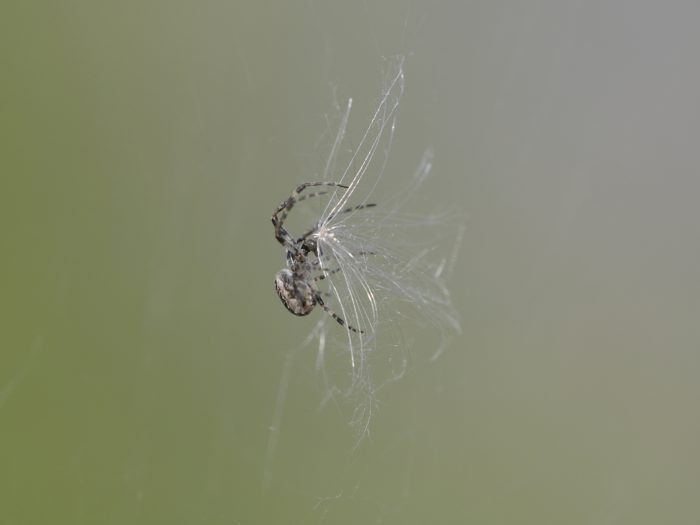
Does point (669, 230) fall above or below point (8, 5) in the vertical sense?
below

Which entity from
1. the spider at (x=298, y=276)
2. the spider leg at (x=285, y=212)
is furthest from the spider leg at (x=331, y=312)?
the spider leg at (x=285, y=212)

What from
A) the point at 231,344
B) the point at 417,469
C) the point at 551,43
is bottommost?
the point at 417,469

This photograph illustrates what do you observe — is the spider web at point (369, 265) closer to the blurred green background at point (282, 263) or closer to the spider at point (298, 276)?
the spider at point (298, 276)

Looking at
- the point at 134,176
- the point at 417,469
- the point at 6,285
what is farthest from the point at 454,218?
the point at 6,285

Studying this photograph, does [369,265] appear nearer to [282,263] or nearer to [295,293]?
[295,293]

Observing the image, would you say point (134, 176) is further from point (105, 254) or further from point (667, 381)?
point (667, 381)

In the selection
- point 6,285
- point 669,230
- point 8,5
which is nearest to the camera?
point 6,285

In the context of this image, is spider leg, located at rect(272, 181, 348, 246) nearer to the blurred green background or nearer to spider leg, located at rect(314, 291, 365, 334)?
spider leg, located at rect(314, 291, 365, 334)

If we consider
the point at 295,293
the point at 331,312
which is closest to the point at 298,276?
the point at 295,293
